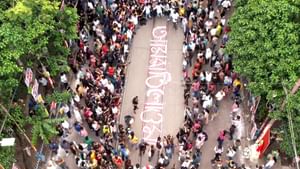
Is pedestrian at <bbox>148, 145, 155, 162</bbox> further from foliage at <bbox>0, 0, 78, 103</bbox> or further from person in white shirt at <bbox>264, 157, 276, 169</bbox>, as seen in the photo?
foliage at <bbox>0, 0, 78, 103</bbox>

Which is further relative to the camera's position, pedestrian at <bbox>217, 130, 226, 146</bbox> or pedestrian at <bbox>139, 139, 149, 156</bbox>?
pedestrian at <bbox>139, 139, 149, 156</bbox>

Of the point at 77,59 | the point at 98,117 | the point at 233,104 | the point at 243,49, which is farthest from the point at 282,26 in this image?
the point at 77,59

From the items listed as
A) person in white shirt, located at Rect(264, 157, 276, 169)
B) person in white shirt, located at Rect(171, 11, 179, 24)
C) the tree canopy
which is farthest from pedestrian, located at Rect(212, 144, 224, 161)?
person in white shirt, located at Rect(171, 11, 179, 24)

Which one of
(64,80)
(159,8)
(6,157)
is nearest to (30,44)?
(6,157)

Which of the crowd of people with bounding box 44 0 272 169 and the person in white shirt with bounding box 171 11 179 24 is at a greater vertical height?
the person in white shirt with bounding box 171 11 179 24

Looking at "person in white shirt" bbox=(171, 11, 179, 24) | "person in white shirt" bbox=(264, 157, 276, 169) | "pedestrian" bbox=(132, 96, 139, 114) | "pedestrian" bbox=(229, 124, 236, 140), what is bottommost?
"person in white shirt" bbox=(264, 157, 276, 169)

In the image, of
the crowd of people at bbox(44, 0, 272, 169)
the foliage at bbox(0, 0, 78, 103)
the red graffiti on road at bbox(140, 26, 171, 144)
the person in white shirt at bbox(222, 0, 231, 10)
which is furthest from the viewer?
the person in white shirt at bbox(222, 0, 231, 10)
